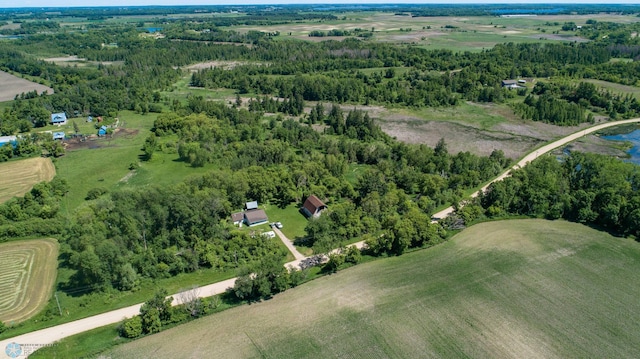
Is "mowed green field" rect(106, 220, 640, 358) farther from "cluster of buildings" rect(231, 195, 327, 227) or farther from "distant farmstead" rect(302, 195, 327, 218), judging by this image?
"cluster of buildings" rect(231, 195, 327, 227)

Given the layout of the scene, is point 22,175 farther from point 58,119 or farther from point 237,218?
point 237,218

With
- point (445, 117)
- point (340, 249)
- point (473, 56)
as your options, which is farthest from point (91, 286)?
point (473, 56)

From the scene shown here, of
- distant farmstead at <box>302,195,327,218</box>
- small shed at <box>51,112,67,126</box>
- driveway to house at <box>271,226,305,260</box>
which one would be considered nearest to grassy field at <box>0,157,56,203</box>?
small shed at <box>51,112,67,126</box>

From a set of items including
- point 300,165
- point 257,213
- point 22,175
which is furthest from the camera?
point 22,175

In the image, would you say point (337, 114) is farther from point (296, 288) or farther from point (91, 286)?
point (91, 286)

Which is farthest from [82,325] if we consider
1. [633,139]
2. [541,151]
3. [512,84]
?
[512,84]

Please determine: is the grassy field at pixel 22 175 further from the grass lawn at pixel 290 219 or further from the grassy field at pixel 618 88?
the grassy field at pixel 618 88
